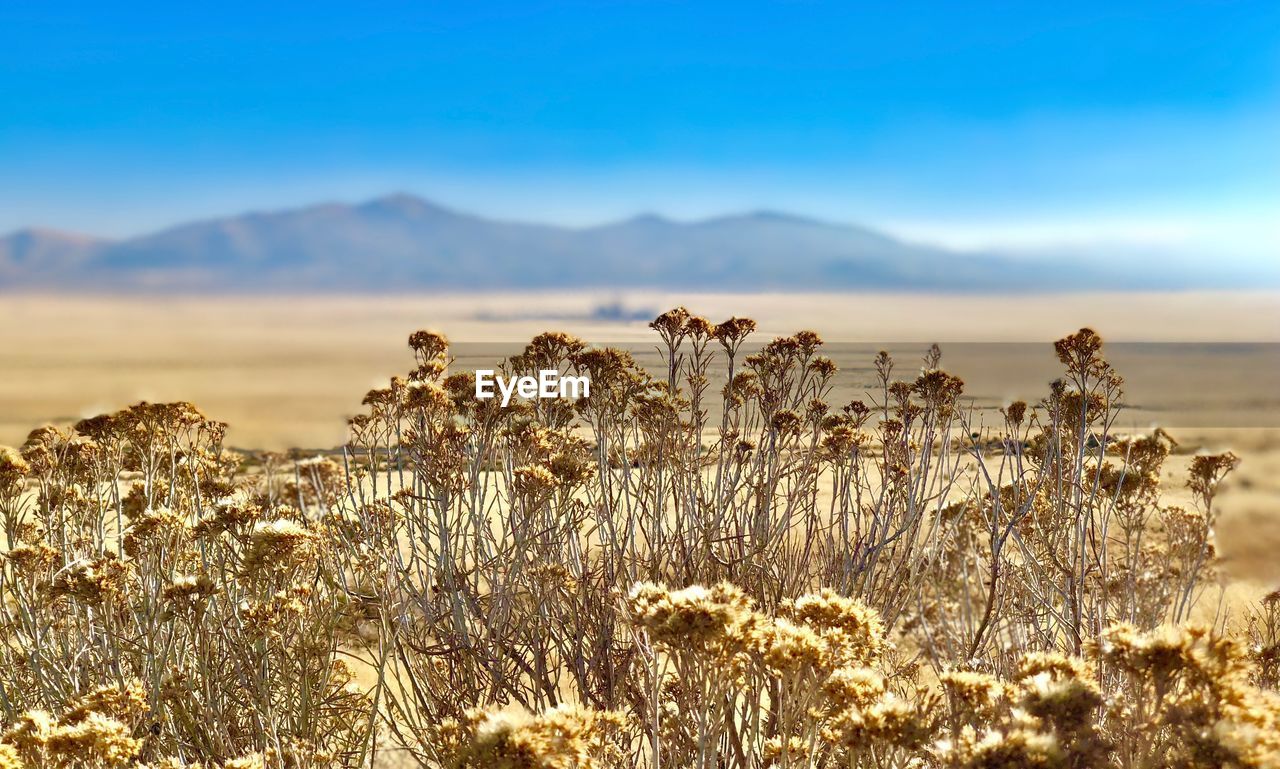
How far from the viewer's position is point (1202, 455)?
4.96m

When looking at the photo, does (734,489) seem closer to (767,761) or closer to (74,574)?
(767,761)

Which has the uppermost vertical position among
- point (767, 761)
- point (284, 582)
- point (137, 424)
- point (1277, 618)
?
point (137, 424)

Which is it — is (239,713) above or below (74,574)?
below

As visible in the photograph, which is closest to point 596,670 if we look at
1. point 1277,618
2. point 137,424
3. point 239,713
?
point 239,713

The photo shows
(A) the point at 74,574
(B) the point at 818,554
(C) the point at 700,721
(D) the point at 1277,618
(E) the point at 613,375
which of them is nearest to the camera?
(C) the point at 700,721

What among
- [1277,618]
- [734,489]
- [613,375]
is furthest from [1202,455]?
[613,375]

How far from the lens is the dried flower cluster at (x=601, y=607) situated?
2053 millimetres

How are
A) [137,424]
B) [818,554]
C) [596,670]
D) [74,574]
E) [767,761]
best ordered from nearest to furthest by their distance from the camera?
[767,761]
[74,574]
[596,670]
[137,424]
[818,554]

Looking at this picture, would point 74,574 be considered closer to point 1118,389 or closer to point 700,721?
point 700,721

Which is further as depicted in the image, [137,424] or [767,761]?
[137,424]

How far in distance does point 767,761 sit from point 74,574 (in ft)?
8.61

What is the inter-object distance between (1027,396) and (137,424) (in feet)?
16.0

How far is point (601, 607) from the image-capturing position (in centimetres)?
419

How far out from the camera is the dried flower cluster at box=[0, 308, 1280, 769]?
6.73 ft
